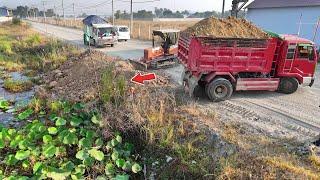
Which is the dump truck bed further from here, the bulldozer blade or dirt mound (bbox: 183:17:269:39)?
the bulldozer blade

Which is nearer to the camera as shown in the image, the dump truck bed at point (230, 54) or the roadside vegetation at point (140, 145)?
the roadside vegetation at point (140, 145)

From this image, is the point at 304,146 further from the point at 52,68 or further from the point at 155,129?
the point at 52,68

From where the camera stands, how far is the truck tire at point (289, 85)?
34.7 ft

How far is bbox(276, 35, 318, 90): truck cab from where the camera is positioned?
10.1m

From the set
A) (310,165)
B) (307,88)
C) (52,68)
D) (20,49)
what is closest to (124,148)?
(310,165)

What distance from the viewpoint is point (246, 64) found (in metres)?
9.87

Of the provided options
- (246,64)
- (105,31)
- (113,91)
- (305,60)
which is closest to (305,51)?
(305,60)

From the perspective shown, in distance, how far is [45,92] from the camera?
38.9 feet

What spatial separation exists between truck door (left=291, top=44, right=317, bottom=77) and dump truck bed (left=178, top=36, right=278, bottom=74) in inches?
38.0

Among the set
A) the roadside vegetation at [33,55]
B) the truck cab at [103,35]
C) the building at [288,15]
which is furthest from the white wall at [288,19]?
the roadside vegetation at [33,55]

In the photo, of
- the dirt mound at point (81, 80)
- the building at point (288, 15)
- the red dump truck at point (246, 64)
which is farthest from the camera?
the building at point (288, 15)

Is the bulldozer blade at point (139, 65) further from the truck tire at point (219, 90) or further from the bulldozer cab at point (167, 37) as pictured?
the truck tire at point (219, 90)

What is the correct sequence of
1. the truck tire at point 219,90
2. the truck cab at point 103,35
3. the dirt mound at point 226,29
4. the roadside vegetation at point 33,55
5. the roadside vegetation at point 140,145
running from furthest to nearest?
1. the truck cab at point 103,35
2. the roadside vegetation at point 33,55
3. the truck tire at point 219,90
4. the dirt mound at point 226,29
5. the roadside vegetation at point 140,145

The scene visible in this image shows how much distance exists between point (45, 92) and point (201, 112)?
21.2 feet
